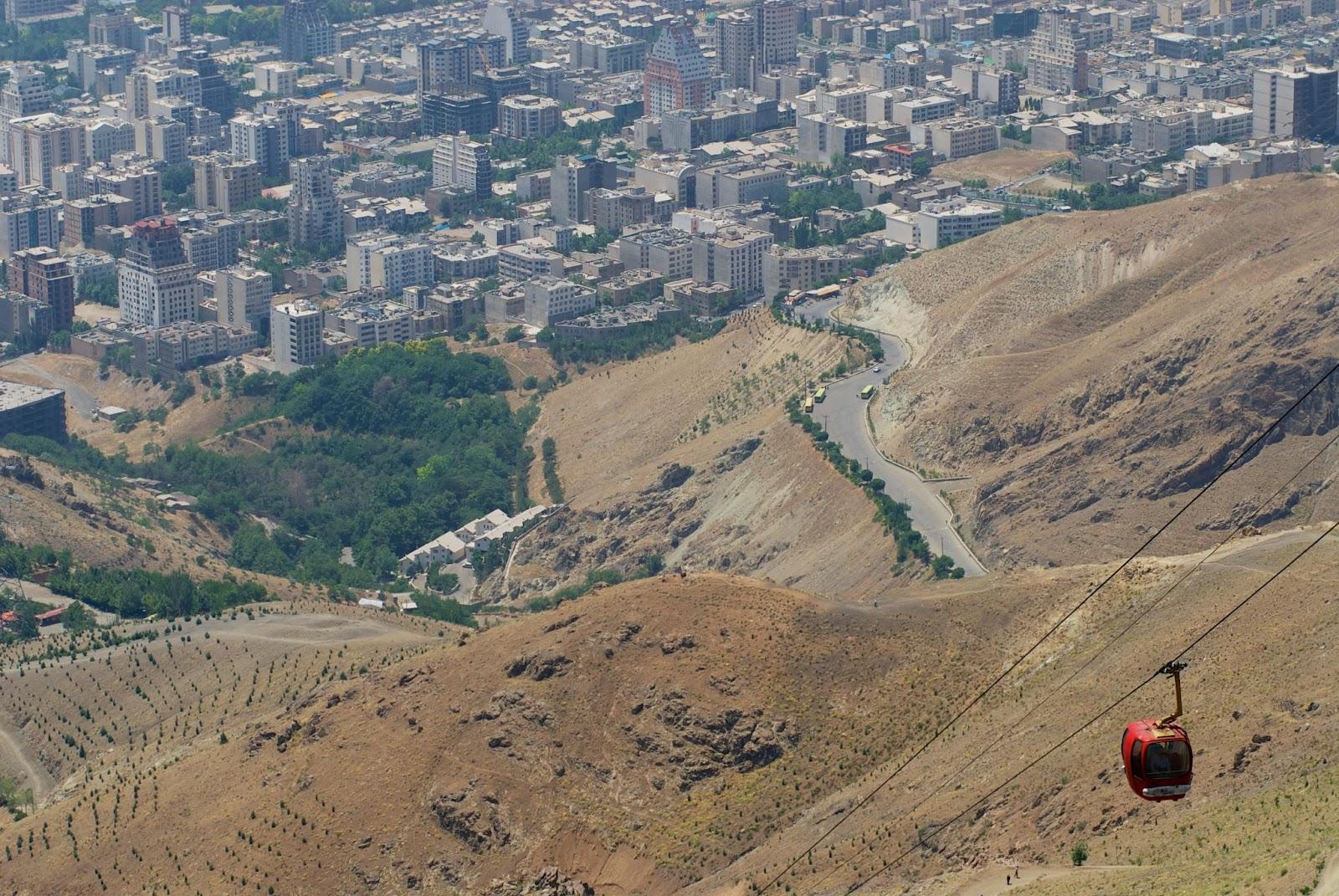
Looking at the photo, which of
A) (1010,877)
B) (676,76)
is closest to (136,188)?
(676,76)

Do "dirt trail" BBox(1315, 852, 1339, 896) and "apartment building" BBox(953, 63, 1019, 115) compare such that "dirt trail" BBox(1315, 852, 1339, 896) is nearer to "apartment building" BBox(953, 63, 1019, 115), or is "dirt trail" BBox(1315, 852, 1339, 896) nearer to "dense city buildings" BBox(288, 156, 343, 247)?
"dense city buildings" BBox(288, 156, 343, 247)

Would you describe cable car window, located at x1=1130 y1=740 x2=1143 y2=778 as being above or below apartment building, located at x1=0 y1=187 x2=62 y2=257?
above

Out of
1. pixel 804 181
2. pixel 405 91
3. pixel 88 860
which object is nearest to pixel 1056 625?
pixel 88 860

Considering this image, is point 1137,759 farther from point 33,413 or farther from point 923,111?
point 923,111

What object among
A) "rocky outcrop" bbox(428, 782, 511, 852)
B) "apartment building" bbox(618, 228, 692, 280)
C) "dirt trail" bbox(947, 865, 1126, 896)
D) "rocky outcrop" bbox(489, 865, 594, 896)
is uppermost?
"dirt trail" bbox(947, 865, 1126, 896)

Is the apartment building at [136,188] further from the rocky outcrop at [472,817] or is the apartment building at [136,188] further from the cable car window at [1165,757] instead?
the cable car window at [1165,757]

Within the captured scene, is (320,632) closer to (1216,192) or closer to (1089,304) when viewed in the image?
(1089,304)

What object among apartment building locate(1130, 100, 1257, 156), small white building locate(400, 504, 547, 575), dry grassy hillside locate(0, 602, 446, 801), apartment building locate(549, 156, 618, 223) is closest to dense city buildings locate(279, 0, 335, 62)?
apartment building locate(549, 156, 618, 223)
